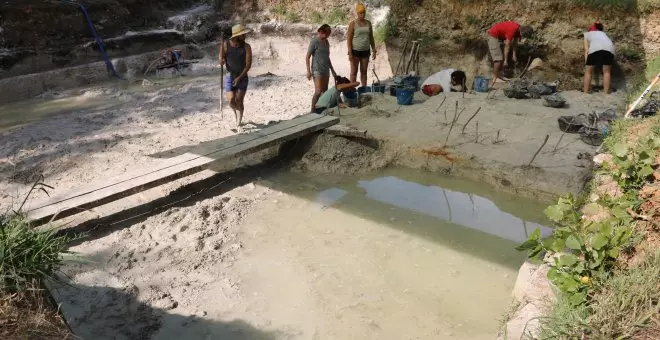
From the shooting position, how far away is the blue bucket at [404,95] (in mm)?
7766

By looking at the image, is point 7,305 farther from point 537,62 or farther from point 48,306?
point 537,62

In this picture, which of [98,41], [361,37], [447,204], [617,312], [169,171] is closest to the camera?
[617,312]

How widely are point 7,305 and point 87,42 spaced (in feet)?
40.2

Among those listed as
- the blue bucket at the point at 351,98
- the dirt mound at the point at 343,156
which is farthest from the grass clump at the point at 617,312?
the blue bucket at the point at 351,98

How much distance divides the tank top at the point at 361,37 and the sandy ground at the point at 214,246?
111 centimetres

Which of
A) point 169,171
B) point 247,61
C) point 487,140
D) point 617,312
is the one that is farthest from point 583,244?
point 247,61

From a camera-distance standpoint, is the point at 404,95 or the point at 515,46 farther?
the point at 515,46

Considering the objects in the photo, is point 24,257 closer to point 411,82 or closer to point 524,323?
point 524,323

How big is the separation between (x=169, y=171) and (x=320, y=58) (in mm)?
3171

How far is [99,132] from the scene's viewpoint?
293 inches

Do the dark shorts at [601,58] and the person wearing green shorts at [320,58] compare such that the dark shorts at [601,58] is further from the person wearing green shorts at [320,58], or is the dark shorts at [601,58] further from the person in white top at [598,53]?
the person wearing green shorts at [320,58]

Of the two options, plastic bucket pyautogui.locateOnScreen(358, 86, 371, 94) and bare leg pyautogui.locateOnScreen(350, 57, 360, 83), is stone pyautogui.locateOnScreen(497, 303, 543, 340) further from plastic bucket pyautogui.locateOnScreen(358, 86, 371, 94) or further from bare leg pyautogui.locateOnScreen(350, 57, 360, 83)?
bare leg pyautogui.locateOnScreen(350, 57, 360, 83)

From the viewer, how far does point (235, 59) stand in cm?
666

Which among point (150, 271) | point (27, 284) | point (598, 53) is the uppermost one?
point (598, 53)
